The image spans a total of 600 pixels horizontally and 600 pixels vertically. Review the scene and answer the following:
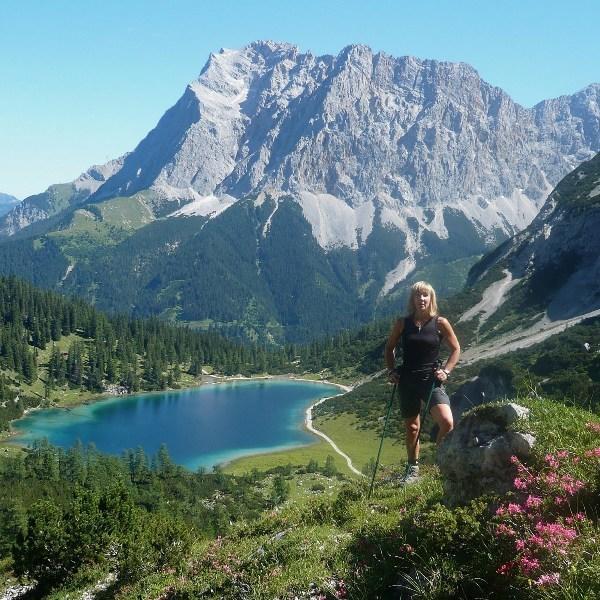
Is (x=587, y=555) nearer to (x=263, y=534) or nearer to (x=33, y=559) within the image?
(x=263, y=534)

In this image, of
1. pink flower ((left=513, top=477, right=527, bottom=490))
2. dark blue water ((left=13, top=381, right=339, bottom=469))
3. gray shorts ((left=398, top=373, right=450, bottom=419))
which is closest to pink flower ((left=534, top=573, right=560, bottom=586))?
pink flower ((left=513, top=477, right=527, bottom=490))

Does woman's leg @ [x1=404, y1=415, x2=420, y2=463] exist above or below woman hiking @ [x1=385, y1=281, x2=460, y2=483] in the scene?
below

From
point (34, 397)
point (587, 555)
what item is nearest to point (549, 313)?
→ point (34, 397)

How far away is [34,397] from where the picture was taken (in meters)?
172

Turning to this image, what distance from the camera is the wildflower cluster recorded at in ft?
22.9

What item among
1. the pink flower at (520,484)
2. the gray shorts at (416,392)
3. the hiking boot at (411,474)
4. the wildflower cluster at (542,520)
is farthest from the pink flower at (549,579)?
the hiking boot at (411,474)

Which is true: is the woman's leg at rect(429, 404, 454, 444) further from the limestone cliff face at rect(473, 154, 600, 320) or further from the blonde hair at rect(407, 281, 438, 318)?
the limestone cliff face at rect(473, 154, 600, 320)

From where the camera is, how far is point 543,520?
786 centimetres

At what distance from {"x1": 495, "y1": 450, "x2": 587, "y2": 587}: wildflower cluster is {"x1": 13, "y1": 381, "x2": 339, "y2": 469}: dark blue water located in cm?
11595

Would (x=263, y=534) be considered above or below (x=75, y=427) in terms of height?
above

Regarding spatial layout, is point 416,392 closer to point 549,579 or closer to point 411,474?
point 411,474

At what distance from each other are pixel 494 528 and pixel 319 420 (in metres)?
147

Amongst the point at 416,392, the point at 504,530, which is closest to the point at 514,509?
the point at 504,530

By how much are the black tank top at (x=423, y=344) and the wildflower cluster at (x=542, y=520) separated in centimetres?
494
